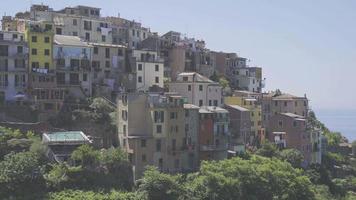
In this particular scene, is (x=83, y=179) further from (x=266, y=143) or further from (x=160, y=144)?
(x=266, y=143)

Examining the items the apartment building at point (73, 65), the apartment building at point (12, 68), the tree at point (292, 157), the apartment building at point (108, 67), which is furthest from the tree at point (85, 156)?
the tree at point (292, 157)

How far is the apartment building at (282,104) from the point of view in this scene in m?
76.0

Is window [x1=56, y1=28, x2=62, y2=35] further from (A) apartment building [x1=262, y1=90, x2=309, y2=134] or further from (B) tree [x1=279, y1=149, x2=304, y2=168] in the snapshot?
(B) tree [x1=279, y1=149, x2=304, y2=168]

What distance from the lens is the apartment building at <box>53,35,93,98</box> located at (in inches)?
2382

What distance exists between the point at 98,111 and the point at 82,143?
6.18m

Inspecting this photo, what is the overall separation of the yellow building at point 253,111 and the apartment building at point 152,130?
15.8 metres

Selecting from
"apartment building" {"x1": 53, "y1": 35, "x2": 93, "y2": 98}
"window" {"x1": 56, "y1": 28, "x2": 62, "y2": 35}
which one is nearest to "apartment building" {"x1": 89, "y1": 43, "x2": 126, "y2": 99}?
"apartment building" {"x1": 53, "y1": 35, "x2": 93, "y2": 98}

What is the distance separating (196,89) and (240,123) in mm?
6448

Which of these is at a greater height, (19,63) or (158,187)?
Answer: (19,63)

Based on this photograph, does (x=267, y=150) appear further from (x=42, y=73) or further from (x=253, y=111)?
(x=42, y=73)

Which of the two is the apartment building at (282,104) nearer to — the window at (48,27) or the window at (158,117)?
the window at (158,117)

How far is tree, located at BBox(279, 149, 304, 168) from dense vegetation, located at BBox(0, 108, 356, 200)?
777 cm

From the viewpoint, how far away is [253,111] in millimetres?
71438

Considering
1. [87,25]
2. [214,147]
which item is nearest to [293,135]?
[214,147]
